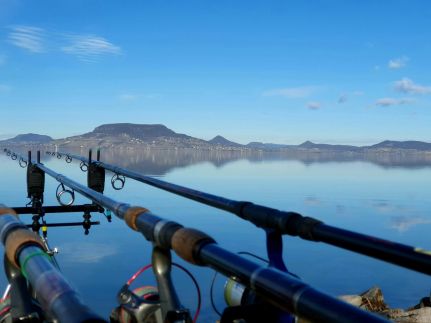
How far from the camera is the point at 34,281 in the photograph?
5.10 ft

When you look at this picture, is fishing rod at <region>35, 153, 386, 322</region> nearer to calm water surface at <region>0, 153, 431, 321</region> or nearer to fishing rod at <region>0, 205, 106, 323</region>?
fishing rod at <region>0, 205, 106, 323</region>

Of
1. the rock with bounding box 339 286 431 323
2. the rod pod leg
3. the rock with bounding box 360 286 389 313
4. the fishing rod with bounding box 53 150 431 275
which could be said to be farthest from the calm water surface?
the rod pod leg

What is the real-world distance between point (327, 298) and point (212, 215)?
176ft

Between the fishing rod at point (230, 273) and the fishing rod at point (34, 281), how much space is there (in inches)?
20.4

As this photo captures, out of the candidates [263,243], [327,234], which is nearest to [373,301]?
[327,234]

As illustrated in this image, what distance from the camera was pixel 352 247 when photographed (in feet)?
7.49

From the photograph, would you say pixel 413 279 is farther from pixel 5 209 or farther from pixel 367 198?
pixel 5 209

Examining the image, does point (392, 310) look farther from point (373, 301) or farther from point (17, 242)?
point (17, 242)

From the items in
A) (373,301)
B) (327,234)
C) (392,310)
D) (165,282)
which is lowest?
(373,301)

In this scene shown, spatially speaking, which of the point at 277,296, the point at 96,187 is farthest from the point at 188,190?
the point at 96,187

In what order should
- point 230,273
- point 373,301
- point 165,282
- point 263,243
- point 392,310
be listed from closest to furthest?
point 230,273, point 165,282, point 392,310, point 373,301, point 263,243

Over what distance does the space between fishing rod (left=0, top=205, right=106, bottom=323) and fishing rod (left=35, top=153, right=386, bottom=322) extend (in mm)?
517

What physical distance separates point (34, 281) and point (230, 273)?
2.08 ft

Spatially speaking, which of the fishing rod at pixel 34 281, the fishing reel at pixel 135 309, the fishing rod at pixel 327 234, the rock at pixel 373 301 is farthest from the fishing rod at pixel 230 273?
the rock at pixel 373 301
